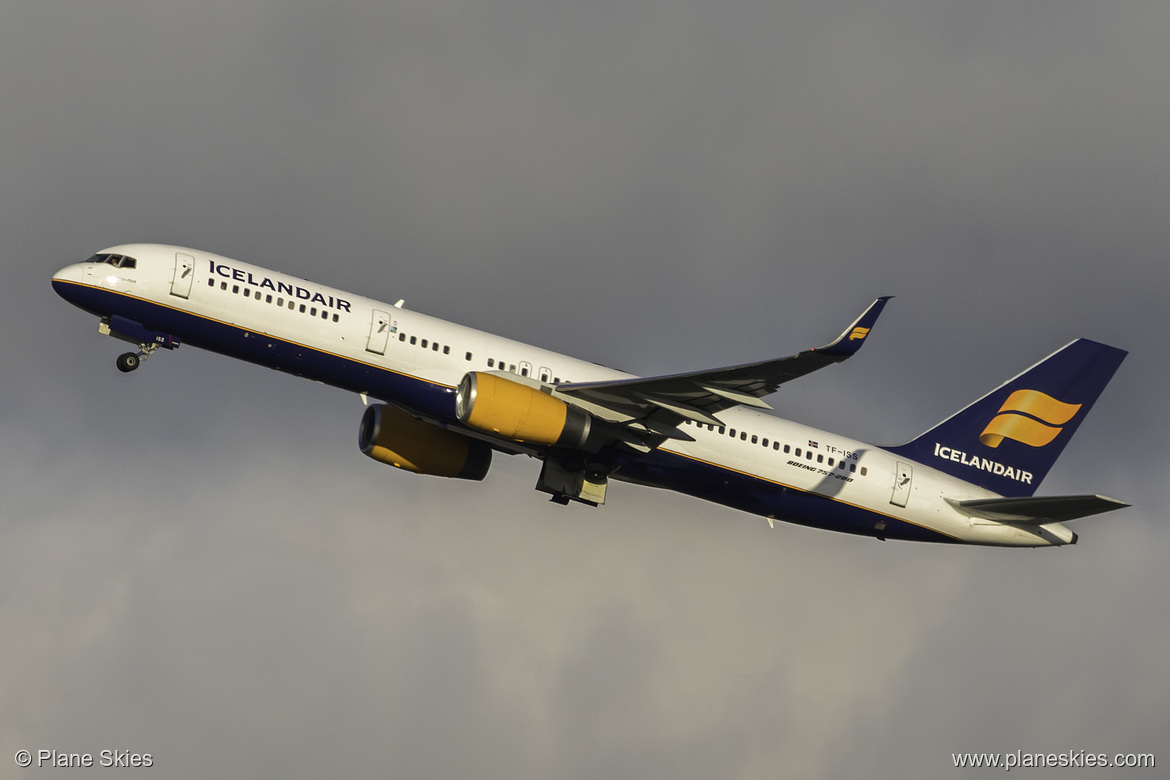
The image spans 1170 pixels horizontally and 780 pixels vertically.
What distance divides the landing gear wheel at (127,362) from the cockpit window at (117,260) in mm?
3008

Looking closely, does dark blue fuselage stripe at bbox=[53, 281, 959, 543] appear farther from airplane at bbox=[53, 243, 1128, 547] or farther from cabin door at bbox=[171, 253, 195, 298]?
cabin door at bbox=[171, 253, 195, 298]

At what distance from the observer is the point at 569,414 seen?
133 feet

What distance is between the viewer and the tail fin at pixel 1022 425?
49.1 meters

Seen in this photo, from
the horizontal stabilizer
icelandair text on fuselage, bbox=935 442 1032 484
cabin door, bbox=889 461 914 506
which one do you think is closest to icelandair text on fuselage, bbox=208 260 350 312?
cabin door, bbox=889 461 914 506

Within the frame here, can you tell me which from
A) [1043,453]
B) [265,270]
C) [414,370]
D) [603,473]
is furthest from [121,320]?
[1043,453]

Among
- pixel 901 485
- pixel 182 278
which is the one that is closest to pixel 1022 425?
pixel 901 485

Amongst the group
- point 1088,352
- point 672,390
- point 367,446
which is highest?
point 1088,352

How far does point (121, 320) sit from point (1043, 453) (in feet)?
112

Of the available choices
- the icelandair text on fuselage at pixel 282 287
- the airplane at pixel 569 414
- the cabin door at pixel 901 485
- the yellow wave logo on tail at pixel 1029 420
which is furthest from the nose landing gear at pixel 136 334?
the yellow wave logo on tail at pixel 1029 420

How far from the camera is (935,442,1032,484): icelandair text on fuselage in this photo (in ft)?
161

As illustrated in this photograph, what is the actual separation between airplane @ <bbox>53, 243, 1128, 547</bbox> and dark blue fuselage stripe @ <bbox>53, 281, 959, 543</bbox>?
48 mm

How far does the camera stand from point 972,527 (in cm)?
4666

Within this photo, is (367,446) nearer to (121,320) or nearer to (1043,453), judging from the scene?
(121,320)

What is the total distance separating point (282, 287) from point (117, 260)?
202 inches
